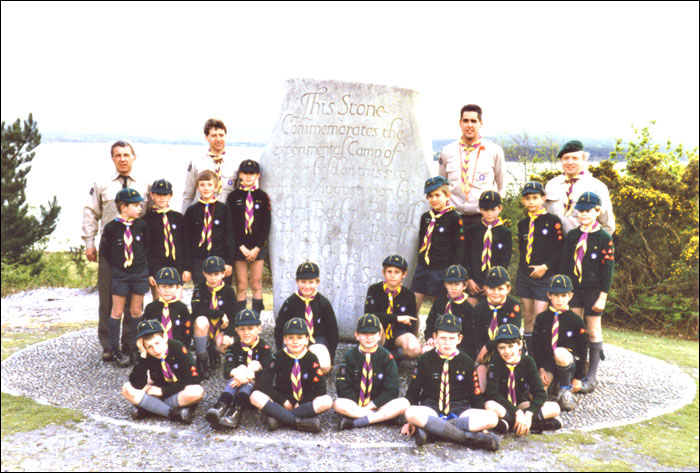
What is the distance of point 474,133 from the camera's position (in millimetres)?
6918

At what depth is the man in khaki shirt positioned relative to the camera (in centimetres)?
686

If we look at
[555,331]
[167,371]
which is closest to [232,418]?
[167,371]

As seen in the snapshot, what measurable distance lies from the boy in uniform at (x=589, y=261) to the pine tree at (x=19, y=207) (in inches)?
430

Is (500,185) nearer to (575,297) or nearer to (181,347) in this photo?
(575,297)

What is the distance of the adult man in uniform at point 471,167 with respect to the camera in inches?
271

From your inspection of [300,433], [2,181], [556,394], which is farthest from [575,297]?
[2,181]

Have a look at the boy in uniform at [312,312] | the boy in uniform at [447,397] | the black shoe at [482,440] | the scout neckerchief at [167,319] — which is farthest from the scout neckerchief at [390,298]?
the scout neckerchief at [167,319]

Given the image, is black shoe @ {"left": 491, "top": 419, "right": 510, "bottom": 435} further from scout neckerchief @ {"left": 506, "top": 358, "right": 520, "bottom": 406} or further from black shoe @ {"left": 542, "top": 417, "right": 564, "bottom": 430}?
black shoe @ {"left": 542, "top": 417, "right": 564, "bottom": 430}

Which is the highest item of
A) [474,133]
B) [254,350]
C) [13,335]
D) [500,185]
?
[474,133]

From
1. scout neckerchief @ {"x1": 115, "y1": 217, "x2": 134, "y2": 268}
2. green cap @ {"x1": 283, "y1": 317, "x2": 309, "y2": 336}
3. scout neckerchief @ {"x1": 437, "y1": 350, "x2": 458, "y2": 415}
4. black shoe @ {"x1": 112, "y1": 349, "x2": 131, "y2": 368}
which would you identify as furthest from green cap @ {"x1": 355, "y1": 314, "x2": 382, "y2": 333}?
black shoe @ {"x1": 112, "y1": 349, "x2": 131, "y2": 368}

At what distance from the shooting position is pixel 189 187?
23.7 feet

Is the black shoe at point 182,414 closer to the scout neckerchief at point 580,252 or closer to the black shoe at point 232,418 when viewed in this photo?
the black shoe at point 232,418

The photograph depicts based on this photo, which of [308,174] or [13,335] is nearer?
[308,174]

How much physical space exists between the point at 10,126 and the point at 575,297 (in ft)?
37.3
